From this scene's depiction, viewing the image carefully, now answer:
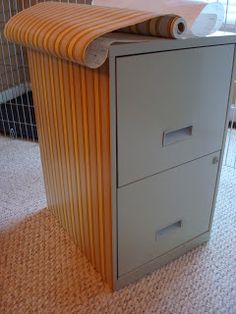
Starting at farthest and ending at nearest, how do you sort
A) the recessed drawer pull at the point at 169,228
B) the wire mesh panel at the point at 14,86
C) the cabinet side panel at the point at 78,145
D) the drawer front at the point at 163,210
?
the wire mesh panel at the point at 14,86, the recessed drawer pull at the point at 169,228, the drawer front at the point at 163,210, the cabinet side panel at the point at 78,145

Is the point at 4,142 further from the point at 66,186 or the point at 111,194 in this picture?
the point at 111,194

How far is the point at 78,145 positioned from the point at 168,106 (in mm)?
258

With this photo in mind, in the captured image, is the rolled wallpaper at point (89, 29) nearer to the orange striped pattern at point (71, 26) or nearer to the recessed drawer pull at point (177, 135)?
the orange striped pattern at point (71, 26)

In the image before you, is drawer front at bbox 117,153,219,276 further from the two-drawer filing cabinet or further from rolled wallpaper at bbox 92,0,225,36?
rolled wallpaper at bbox 92,0,225,36

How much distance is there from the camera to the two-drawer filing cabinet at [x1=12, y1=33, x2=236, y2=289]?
712mm

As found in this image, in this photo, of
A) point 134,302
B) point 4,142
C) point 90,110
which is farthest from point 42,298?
point 4,142

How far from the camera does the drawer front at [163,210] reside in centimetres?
84

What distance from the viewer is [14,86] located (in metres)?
2.16

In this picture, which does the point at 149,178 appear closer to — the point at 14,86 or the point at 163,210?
the point at 163,210

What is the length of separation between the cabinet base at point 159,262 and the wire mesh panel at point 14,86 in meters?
1.18

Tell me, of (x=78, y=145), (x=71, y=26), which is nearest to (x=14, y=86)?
(x=78, y=145)

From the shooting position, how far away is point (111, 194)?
78 cm

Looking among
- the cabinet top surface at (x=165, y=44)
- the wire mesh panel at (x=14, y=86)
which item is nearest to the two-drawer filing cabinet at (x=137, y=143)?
the cabinet top surface at (x=165, y=44)

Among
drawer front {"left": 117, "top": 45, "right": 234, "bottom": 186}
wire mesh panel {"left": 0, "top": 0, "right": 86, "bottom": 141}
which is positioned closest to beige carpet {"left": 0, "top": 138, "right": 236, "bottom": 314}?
drawer front {"left": 117, "top": 45, "right": 234, "bottom": 186}
